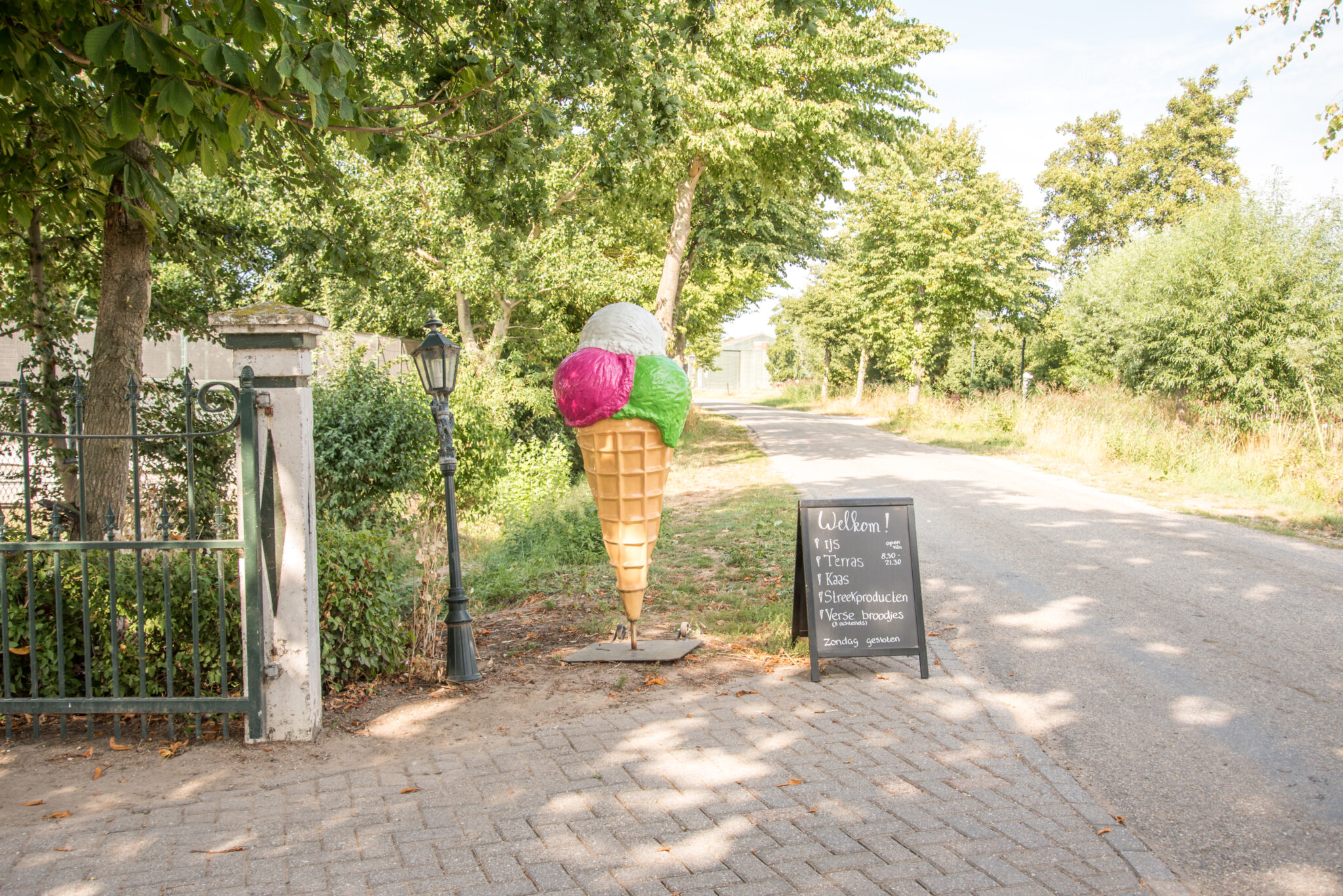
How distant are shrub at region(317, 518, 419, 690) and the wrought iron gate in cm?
44

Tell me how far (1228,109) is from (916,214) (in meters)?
18.1

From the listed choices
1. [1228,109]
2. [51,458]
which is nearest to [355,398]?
[51,458]

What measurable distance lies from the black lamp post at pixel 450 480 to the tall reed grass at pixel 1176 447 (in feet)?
33.8

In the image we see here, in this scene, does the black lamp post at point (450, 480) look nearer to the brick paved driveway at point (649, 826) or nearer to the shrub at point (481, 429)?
the brick paved driveway at point (649, 826)

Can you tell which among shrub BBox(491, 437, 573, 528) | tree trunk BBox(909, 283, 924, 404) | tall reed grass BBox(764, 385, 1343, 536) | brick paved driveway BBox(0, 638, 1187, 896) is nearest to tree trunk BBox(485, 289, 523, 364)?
shrub BBox(491, 437, 573, 528)

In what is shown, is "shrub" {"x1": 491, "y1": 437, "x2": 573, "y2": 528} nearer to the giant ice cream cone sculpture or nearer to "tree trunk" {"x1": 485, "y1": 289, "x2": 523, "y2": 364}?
"tree trunk" {"x1": 485, "y1": 289, "x2": 523, "y2": 364}

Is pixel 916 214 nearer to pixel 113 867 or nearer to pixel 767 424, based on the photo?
pixel 767 424

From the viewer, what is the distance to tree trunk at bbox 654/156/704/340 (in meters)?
16.6

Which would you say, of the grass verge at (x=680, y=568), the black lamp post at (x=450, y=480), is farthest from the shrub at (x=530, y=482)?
the black lamp post at (x=450, y=480)

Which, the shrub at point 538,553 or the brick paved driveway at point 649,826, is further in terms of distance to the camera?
the shrub at point 538,553

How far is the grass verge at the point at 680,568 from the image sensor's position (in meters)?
6.50

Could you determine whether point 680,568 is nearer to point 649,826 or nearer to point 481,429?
point 481,429

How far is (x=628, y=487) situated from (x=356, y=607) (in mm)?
1778

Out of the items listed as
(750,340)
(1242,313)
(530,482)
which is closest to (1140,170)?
(1242,313)
